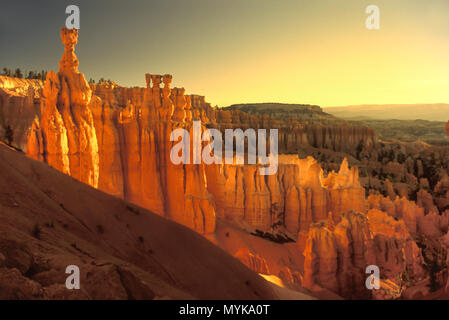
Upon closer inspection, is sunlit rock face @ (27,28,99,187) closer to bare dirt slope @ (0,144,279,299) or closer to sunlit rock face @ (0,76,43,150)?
bare dirt slope @ (0,144,279,299)

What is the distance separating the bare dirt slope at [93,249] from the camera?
11.6 feet

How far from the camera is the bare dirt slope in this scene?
3.53m

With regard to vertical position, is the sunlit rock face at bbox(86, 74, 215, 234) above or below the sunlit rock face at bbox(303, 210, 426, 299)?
above

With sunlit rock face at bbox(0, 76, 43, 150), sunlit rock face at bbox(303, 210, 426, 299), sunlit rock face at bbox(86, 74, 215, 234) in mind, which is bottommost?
sunlit rock face at bbox(303, 210, 426, 299)

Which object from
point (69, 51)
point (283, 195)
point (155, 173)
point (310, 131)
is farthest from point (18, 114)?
point (310, 131)

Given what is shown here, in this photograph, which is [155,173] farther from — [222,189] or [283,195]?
[283,195]

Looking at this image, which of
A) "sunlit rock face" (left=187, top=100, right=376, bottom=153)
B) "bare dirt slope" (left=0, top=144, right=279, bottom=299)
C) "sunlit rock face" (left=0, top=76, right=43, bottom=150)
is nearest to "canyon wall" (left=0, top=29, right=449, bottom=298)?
"bare dirt slope" (left=0, top=144, right=279, bottom=299)

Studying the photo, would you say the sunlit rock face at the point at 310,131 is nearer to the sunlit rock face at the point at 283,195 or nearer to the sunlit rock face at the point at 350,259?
the sunlit rock face at the point at 283,195

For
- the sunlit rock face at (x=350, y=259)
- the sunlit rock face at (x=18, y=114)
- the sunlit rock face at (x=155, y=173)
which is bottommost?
the sunlit rock face at (x=350, y=259)

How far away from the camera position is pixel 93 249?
517cm

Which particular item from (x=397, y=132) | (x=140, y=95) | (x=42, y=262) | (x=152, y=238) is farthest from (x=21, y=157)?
(x=397, y=132)

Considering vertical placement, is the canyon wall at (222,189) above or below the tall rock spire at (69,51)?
below

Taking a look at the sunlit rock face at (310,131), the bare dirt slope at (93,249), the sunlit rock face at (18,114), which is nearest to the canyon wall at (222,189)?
the bare dirt slope at (93,249)

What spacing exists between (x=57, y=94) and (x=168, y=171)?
284 inches
